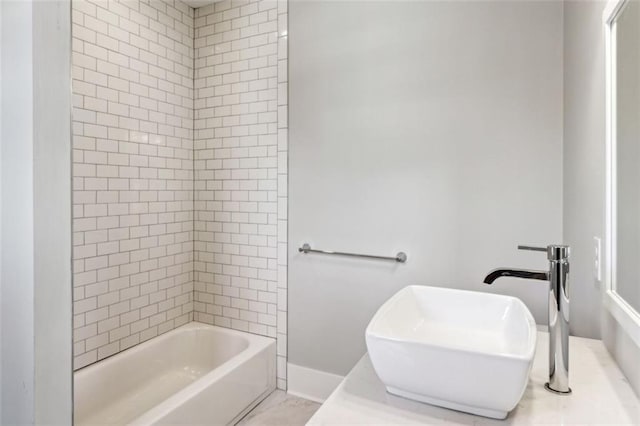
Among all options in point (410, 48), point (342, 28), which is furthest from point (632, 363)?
point (342, 28)

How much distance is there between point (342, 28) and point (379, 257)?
1.34 metres

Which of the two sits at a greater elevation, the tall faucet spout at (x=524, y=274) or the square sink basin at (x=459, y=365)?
the tall faucet spout at (x=524, y=274)

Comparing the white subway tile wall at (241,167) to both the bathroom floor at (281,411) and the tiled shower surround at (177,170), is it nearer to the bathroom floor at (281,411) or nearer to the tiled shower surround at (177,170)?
the tiled shower surround at (177,170)

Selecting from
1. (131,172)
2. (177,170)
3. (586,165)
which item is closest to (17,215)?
(586,165)

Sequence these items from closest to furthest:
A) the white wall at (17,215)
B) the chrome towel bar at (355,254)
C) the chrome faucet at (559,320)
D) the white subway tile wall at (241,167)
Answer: the white wall at (17,215), the chrome faucet at (559,320), the chrome towel bar at (355,254), the white subway tile wall at (241,167)

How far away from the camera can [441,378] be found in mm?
866

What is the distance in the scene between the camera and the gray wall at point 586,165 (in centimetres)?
112

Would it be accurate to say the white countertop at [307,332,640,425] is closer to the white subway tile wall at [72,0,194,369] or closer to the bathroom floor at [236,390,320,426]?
the bathroom floor at [236,390,320,426]

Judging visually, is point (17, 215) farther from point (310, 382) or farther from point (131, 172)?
point (310, 382)

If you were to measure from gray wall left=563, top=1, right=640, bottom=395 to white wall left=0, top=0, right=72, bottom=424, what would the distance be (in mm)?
1194

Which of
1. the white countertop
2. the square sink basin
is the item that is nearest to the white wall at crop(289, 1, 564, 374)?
the square sink basin

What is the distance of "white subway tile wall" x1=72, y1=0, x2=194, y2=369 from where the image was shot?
A: 1.99 meters

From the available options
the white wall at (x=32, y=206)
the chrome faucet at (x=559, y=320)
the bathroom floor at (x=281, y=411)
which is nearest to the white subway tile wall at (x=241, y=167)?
the bathroom floor at (x=281, y=411)

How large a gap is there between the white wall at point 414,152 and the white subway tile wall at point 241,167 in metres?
0.12
